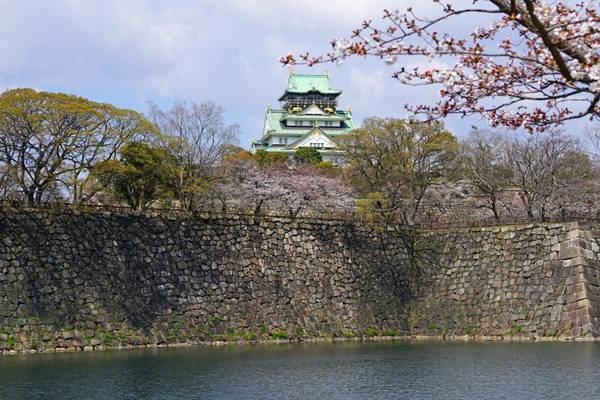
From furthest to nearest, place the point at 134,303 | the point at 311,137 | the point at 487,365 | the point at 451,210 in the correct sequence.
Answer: the point at 311,137 < the point at 451,210 < the point at 134,303 < the point at 487,365

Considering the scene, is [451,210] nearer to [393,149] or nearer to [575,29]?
[393,149]

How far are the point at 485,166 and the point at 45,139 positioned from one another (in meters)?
25.1

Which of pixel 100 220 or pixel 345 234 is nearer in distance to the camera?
pixel 100 220

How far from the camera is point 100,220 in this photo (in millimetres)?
27906

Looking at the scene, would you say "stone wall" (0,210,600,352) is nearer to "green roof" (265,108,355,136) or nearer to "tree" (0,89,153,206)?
→ "tree" (0,89,153,206)

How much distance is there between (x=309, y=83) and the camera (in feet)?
293

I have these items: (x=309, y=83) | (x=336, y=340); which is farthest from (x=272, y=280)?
(x=309, y=83)

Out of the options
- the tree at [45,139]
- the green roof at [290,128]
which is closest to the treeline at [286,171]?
the tree at [45,139]

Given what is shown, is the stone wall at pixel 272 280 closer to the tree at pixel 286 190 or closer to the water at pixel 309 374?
the water at pixel 309 374

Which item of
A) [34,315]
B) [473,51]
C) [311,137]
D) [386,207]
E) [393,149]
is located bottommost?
[34,315]

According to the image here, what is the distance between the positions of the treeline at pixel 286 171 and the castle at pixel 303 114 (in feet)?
75.0

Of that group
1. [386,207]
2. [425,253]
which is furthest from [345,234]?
[386,207]

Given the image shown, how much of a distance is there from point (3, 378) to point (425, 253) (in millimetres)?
19403

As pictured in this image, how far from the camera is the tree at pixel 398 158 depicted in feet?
139
